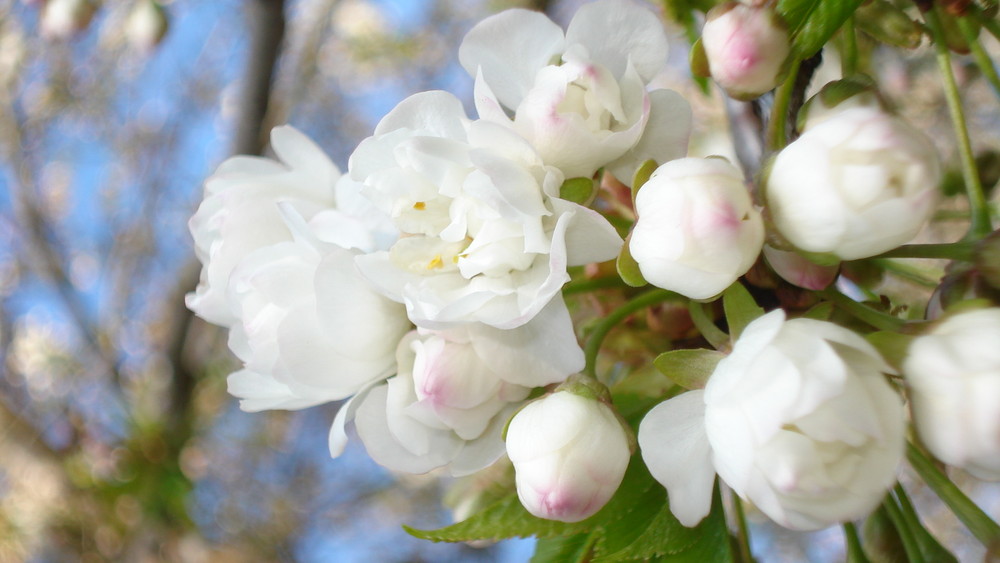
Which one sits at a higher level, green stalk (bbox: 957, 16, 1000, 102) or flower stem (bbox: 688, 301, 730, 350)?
green stalk (bbox: 957, 16, 1000, 102)

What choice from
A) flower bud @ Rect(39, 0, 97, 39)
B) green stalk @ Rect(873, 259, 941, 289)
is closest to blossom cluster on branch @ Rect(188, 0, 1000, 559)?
green stalk @ Rect(873, 259, 941, 289)

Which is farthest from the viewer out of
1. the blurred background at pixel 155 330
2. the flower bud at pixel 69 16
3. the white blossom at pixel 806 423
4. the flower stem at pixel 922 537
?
the blurred background at pixel 155 330

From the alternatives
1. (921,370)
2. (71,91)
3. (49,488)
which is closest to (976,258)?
(921,370)

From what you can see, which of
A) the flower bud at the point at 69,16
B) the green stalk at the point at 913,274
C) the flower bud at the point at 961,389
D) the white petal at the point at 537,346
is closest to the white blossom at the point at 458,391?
the white petal at the point at 537,346

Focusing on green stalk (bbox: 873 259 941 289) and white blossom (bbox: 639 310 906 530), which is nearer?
white blossom (bbox: 639 310 906 530)

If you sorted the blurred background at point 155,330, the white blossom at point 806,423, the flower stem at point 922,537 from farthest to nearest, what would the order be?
the blurred background at point 155,330
the flower stem at point 922,537
the white blossom at point 806,423

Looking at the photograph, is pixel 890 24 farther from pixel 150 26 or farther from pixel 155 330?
pixel 155 330

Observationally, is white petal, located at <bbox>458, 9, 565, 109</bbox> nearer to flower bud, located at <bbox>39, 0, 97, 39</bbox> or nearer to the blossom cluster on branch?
the blossom cluster on branch

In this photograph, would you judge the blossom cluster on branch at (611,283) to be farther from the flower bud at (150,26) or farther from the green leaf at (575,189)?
the flower bud at (150,26)
